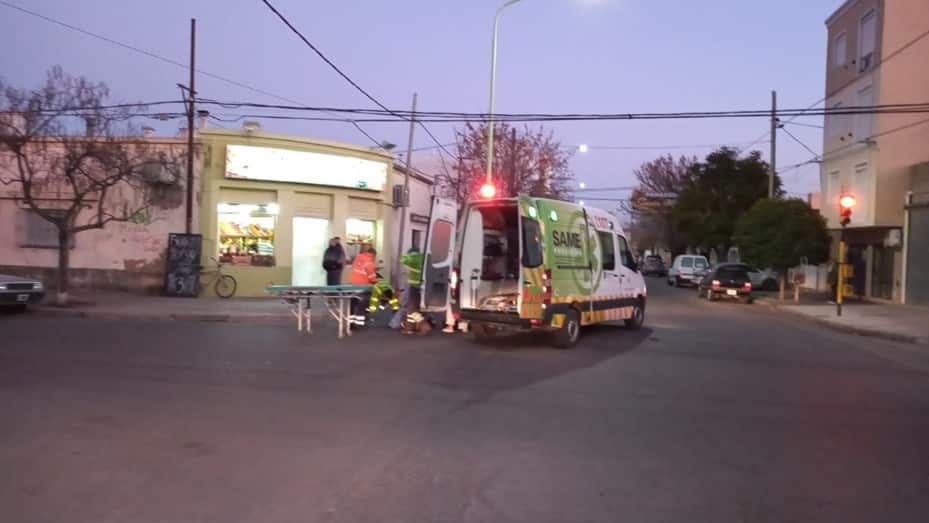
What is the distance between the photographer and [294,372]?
10391 millimetres

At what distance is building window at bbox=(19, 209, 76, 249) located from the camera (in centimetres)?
2284

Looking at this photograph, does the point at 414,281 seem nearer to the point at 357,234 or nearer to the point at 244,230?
the point at 244,230

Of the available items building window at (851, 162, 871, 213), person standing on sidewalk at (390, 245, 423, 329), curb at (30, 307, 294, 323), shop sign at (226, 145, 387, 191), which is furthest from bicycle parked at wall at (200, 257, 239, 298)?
building window at (851, 162, 871, 213)

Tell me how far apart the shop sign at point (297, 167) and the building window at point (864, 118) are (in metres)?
17.9

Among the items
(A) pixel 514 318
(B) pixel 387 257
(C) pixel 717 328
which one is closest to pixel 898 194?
(C) pixel 717 328

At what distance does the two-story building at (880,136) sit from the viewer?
2609 cm

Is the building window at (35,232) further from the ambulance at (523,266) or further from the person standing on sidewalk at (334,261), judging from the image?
the ambulance at (523,266)

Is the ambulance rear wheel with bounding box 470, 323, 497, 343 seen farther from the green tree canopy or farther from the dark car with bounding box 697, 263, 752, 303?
the green tree canopy

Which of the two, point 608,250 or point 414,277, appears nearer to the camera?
point 414,277

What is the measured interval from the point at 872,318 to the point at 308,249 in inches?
622

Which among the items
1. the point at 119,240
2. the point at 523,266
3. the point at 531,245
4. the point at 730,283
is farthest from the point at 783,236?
the point at 119,240

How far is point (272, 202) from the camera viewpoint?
22844 millimetres

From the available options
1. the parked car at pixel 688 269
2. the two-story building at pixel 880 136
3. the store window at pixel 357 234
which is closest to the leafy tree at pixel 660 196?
the parked car at pixel 688 269

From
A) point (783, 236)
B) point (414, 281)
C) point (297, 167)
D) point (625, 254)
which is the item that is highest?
point (297, 167)
